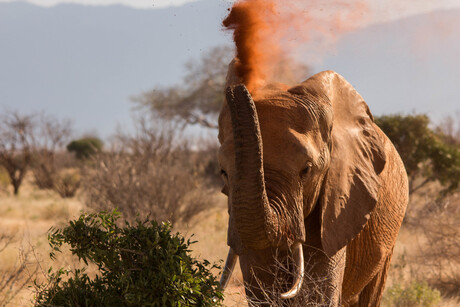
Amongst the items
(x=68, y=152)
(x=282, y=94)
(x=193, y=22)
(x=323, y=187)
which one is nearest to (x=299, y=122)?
(x=282, y=94)

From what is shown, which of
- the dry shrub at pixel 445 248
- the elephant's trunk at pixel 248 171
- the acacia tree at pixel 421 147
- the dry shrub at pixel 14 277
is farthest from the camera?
the acacia tree at pixel 421 147

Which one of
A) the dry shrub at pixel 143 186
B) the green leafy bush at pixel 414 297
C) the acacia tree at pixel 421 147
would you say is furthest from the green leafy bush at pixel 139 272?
the acacia tree at pixel 421 147

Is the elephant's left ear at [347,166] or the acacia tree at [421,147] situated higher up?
the acacia tree at [421,147]

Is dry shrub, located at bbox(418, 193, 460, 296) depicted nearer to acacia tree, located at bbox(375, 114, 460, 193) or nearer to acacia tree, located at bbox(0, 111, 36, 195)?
acacia tree, located at bbox(375, 114, 460, 193)

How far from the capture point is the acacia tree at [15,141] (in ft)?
76.3

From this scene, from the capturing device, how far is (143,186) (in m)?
11.1

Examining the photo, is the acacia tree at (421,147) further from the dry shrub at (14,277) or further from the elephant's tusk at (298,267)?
the elephant's tusk at (298,267)

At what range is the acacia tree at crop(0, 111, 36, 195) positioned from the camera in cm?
2325

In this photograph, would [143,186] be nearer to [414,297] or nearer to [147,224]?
[414,297]

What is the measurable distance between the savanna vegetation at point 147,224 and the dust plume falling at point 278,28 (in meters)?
0.38

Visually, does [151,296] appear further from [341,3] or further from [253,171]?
[341,3]

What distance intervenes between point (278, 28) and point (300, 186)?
160cm

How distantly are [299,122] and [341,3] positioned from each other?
1890 millimetres

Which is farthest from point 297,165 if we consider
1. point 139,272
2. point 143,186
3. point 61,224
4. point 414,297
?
point 143,186
